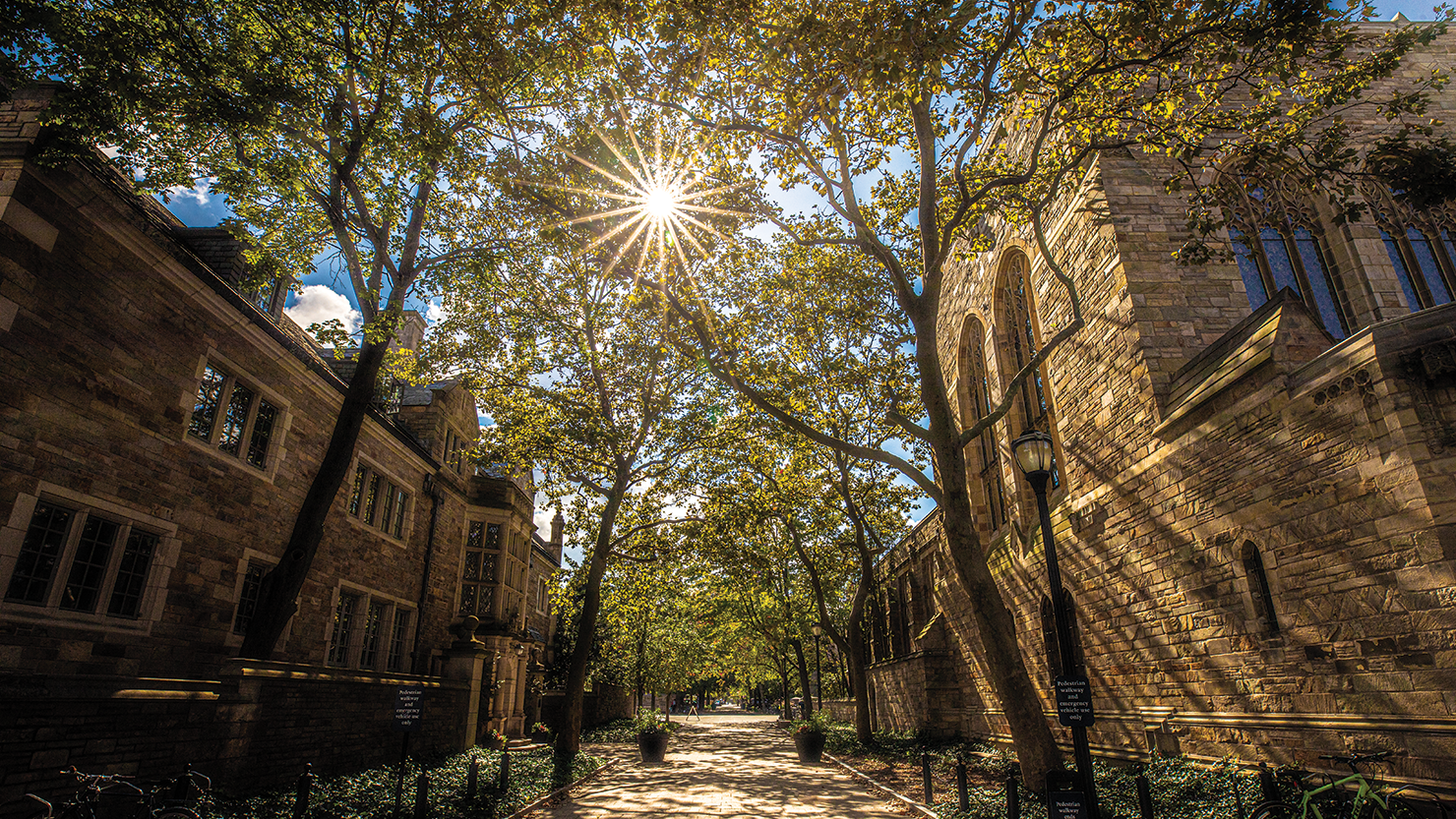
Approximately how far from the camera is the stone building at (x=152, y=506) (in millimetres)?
7723

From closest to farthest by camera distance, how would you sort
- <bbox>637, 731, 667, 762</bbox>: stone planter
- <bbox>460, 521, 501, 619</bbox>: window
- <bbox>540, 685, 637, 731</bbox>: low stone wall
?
<bbox>637, 731, 667, 762</bbox>: stone planter < <bbox>460, 521, 501, 619</bbox>: window < <bbox>540, 685, 637, 731</bbox>: low stone wall

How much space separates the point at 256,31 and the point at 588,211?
18.8ft

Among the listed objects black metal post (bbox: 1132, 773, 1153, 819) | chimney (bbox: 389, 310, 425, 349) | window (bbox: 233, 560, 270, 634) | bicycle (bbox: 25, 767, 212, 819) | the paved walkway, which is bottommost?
the paved walkway

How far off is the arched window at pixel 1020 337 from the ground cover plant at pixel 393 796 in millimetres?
13053

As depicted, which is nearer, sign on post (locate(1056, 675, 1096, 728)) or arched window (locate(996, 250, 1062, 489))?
sign on post (locate(1056, 675, 1096, 728))

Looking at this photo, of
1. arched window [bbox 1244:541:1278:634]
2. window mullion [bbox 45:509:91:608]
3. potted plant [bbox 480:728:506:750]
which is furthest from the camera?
potted plant [bbox 480:728:506:750]

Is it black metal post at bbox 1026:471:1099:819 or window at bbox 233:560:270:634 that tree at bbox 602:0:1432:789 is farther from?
window at bbox 233:560:270:634

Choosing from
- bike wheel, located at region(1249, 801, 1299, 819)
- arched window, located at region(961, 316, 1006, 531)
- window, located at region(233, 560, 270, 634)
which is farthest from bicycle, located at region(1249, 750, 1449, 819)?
window, located at region(233, 560, 270, 634)

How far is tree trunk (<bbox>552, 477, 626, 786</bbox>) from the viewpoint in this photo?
1791 centimetres

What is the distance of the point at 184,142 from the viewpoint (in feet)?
31.6

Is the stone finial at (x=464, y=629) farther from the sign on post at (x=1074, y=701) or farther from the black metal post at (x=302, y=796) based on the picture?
the sign on post at (x=1074, y=701)

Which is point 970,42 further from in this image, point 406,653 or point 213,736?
point 406,653

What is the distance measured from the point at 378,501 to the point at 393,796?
834cm

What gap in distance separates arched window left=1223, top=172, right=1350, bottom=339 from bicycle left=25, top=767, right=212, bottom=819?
687 inches
